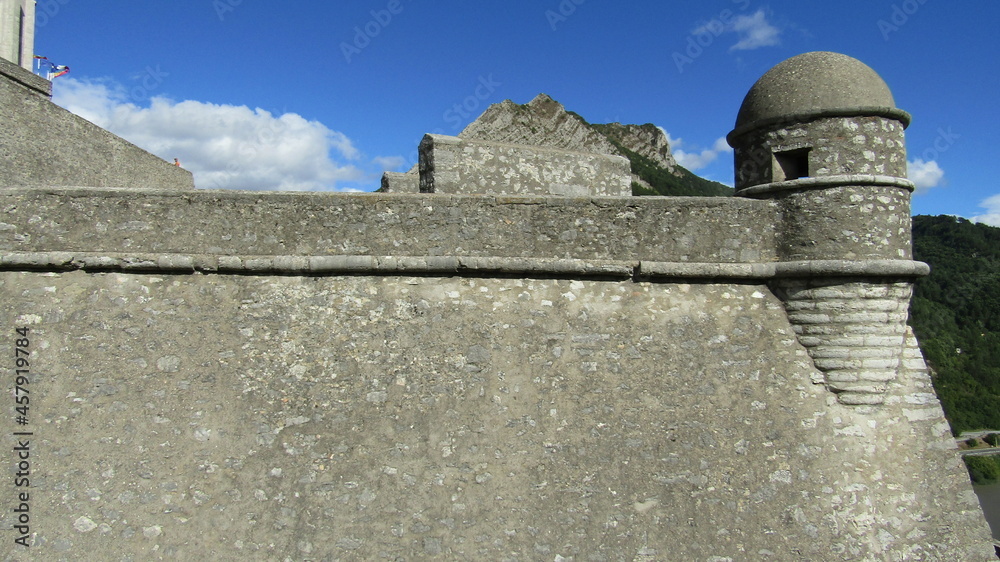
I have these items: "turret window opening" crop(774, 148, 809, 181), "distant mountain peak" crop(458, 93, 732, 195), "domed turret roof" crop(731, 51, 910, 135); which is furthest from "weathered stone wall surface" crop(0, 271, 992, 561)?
"distant mountain peak" crop(458, 93, 732, 195)

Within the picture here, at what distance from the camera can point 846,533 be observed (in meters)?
4.82

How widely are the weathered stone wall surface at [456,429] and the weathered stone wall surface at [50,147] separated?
4.09 m

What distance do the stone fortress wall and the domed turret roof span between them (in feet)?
0.09

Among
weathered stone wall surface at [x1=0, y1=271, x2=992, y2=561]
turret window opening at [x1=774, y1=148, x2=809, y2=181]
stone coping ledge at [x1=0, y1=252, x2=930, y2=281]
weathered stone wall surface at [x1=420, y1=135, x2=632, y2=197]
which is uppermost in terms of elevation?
weathered stone wall surface at [x1=420, y1=135, x2=632, y2=197]

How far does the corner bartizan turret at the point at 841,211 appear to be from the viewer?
5160 millimetres

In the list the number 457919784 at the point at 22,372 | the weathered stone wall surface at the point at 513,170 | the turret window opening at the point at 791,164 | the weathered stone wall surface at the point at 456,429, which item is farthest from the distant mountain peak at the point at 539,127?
the number 457919784 at the point at 22,372

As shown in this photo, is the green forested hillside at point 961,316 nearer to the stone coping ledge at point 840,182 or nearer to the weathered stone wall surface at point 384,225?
the stone coping ledge at point 840,182

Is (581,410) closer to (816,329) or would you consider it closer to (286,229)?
(816,329)

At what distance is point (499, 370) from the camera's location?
16.7 feet

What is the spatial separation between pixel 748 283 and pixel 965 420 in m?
55.0

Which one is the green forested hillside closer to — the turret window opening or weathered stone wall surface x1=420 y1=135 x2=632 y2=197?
weathered stone wall surface x1=420 y1=135 x2=632 y2=197

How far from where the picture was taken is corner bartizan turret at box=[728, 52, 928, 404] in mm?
5160

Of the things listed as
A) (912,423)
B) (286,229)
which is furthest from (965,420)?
(286,229)

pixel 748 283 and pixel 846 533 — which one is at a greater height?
pixel 748 283
